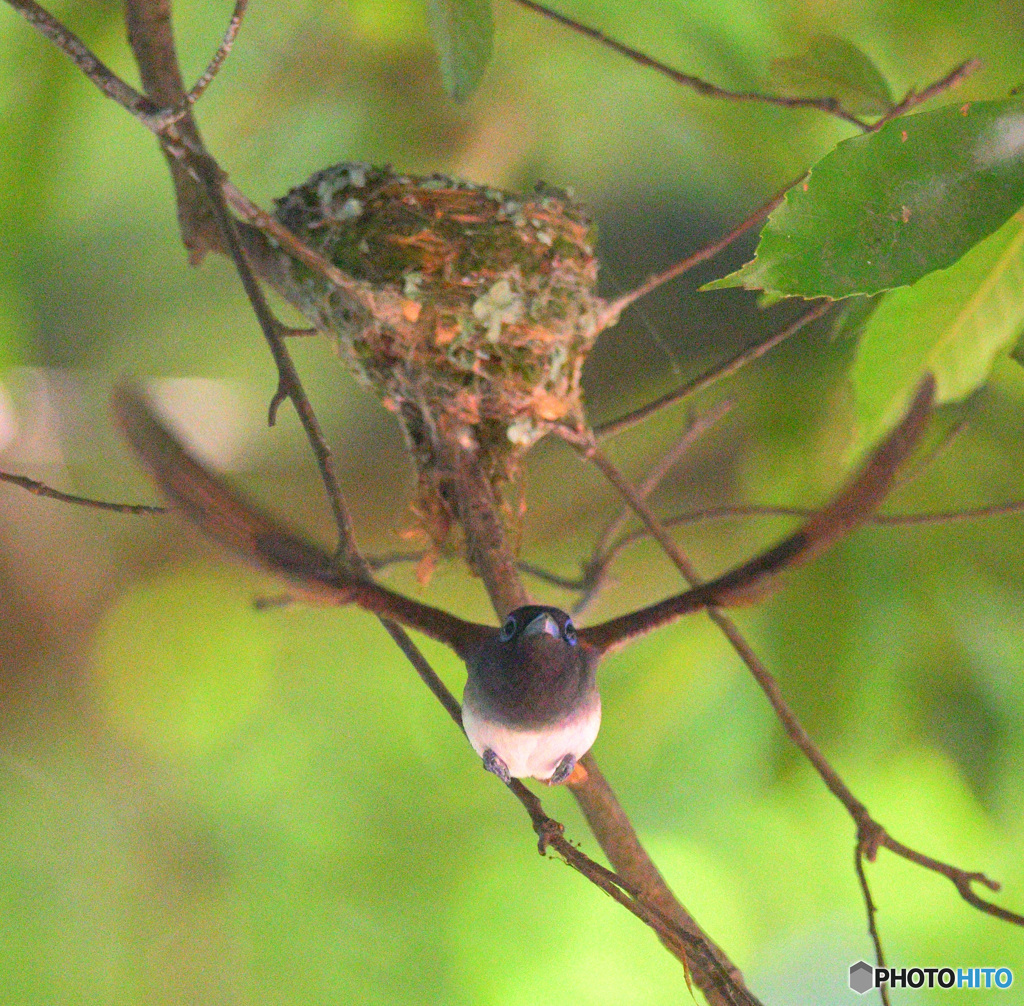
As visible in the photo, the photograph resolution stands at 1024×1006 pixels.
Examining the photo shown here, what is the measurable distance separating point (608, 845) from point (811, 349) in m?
2.15

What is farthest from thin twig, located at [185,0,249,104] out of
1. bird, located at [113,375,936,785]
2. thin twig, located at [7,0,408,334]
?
bird, located at [113,375,936,785]

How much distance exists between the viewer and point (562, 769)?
1312mm

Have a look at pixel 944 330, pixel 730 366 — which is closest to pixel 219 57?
pixel 730 366

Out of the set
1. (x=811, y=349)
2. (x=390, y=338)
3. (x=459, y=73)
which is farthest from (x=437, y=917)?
(x=459, y=73)

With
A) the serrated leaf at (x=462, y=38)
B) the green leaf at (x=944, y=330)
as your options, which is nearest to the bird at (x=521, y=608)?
the green leaf at (x=944, y=330)

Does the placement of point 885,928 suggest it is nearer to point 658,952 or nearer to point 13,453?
point 658,952

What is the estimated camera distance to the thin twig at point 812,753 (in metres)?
1.30

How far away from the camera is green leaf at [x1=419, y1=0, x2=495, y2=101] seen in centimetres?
175

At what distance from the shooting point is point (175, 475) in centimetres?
105

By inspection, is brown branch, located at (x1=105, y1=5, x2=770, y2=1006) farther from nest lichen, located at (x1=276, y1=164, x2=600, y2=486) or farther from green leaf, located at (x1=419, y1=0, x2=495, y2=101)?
green leaf, located at (x1=419, y1=0, x2=495, y2=101)

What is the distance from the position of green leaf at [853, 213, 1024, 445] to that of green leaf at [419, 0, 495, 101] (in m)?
0.90

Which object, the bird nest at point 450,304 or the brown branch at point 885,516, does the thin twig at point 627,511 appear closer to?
the brown branch at point 885,516

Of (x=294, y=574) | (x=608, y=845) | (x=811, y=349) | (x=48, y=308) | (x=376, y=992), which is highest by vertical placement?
(x=48, y=308)

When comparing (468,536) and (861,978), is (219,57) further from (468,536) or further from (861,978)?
(861,978)
